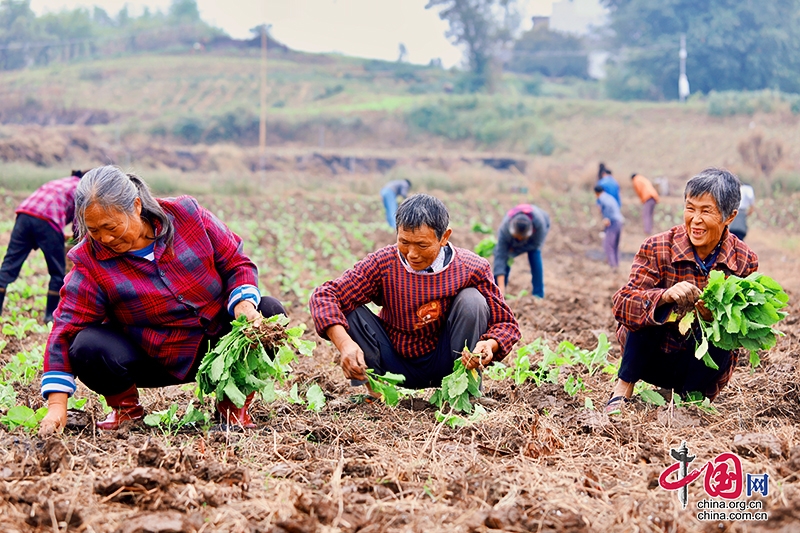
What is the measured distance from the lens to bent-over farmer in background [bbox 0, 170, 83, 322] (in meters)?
6.20

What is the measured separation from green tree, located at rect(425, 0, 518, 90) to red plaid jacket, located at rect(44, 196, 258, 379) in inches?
1674

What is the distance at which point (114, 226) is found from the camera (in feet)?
11.0

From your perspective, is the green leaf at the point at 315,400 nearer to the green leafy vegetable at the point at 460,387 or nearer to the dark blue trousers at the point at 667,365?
the green leafy vegetable at the point at 460,387

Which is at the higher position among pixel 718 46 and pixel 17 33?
pixel 17 33

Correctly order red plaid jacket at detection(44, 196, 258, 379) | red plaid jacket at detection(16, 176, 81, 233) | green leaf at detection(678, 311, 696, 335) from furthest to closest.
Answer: red plaid jacket at detection(16, 176, 81, 233) < green leaf at detection(678, 311, 696, 335) < red plaid jacket at detection(44, 196, 258, 379)

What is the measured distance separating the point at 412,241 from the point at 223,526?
159 cm

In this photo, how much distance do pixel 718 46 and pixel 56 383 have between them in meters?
42.9

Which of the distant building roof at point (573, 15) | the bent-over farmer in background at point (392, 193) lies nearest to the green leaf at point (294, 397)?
the bent-over farmer in background at point (392, 193)

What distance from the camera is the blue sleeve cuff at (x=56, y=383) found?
3.39 meters

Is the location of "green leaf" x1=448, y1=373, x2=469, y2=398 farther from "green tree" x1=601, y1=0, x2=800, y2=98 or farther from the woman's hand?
"green tree" x1=601, y1=0, x2=800, y2=98

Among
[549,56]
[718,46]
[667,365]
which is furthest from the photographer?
[549,56]

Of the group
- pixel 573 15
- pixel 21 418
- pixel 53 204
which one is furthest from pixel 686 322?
pixel 573 15

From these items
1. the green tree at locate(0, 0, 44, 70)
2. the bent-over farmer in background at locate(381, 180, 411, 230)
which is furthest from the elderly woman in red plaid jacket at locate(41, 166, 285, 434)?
the green tree at locate(0, 0, 44, 70)

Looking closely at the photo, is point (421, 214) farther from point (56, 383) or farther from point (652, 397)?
point (56, 383)
